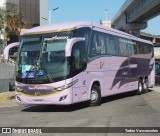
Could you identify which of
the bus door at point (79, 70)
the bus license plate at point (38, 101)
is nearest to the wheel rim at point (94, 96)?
the bus door at point (79, 70)

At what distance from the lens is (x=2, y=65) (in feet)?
91.1

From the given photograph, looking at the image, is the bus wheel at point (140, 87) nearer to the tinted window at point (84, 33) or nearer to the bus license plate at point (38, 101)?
the tinted window at point (84, 33)

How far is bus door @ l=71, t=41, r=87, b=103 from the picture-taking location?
51.3 feet

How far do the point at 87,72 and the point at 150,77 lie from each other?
10.6 m

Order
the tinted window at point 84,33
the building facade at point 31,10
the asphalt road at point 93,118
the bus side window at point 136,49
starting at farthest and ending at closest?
the building facade at point 31,10 → the bus side window at point 136,49 → the tinted window at point 84,33 → the asphalt road at point 93,118

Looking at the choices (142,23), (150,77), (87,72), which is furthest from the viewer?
(142,23)

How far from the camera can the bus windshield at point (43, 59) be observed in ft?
50.4

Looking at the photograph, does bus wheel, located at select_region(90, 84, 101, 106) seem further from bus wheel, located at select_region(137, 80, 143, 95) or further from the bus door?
bus wheel, located at select_region(137, 80, 143, 95)

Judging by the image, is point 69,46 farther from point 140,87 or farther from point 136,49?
point 140,87

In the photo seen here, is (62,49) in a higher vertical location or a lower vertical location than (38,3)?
lower

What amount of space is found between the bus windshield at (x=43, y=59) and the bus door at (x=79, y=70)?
1.30ft

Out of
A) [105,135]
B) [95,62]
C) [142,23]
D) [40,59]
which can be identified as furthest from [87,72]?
[142,23]

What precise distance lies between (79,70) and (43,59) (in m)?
1.40

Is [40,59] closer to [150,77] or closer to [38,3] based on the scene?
[150,77]
